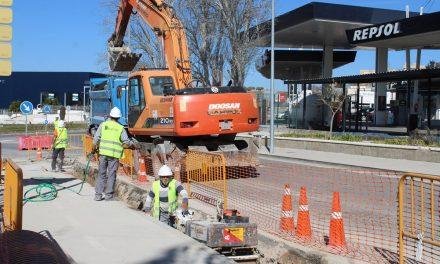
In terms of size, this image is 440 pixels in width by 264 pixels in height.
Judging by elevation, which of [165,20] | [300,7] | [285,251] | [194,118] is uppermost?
[300,7]

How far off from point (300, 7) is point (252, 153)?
72.4 ft

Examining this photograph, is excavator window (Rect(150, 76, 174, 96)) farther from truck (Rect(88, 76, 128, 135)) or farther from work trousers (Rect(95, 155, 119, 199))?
work trousers (Rect(95, 155, 119, 199))

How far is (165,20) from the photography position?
18016 millimetres

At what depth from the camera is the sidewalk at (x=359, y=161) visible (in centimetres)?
1793

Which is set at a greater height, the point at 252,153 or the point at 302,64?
the point at 302,64

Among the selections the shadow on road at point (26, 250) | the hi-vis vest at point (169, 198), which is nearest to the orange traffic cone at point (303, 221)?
the hi-vis vest at point (169, 198)

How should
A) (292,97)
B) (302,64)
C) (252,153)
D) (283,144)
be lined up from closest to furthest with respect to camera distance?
(252,153), (283,144), (292,97), (302,64)

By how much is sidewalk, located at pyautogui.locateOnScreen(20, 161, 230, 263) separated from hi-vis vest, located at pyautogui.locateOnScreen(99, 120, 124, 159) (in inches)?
39.3

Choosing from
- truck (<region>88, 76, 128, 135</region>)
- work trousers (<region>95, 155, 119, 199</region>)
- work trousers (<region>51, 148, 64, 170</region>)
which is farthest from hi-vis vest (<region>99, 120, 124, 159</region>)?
truck (<region>88, 76, 128, 135</region>)

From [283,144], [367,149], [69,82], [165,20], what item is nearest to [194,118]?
[165,20]

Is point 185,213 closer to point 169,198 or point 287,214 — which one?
point 169,198

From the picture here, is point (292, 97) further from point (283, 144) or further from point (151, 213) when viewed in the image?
point (151, 213)

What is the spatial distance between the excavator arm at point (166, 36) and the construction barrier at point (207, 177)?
4.62 metres

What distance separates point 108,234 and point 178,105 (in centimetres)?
696
